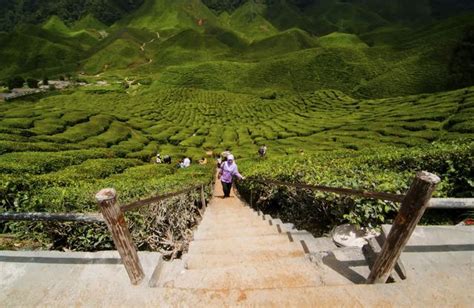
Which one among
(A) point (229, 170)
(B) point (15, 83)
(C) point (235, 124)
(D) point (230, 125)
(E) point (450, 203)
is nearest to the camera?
(E) point (450, 203)

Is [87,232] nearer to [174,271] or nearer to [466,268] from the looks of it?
[174,271]

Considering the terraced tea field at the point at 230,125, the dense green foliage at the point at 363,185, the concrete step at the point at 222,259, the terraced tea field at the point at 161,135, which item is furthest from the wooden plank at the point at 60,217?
the terraced tea field at the point at 230,125

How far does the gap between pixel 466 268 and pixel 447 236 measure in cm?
63

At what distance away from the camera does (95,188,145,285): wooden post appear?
3.29 m

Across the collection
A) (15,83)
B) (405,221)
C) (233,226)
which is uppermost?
(15,83)

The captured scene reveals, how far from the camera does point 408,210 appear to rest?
2.96 metres

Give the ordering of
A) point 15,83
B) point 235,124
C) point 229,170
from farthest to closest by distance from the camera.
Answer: point 15,83
point 235,124
point 229,170

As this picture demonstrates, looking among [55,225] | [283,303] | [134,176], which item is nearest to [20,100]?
[134,176]

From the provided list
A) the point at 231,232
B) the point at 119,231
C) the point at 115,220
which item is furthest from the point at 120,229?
the point at 231,232

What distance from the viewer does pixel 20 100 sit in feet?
281

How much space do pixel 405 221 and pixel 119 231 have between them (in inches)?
131

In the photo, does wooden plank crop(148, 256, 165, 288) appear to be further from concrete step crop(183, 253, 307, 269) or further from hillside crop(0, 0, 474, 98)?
hillside crop(0, 0, 474, 98)

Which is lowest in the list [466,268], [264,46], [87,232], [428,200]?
[87,232]

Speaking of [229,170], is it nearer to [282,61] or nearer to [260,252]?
[260,252]
